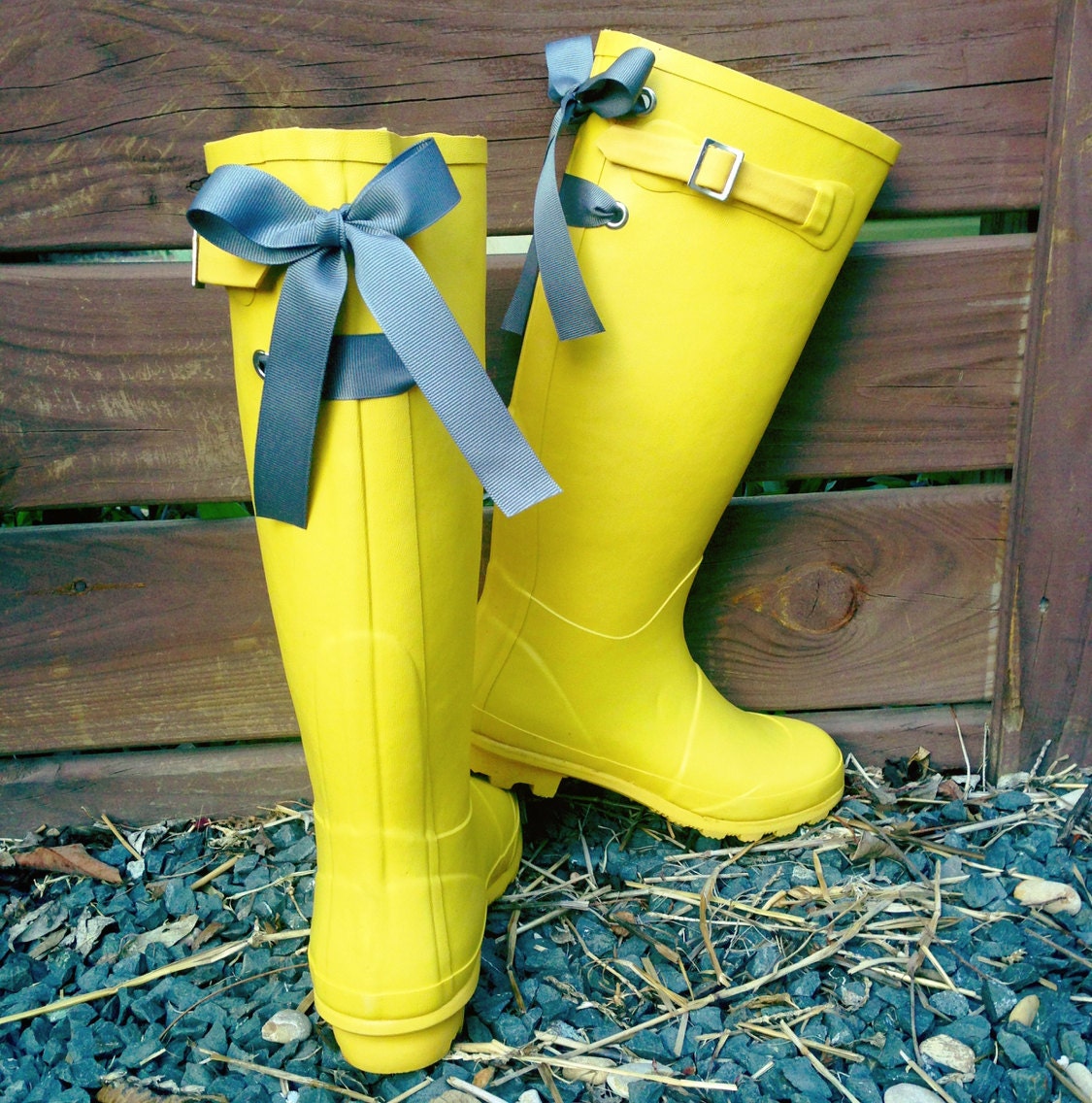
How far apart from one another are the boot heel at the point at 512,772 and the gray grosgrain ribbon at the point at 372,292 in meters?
0.49

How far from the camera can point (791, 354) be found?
37.6 inches

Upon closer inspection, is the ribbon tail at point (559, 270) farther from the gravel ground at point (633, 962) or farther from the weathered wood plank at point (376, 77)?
the gravel ground at point (633, 962)

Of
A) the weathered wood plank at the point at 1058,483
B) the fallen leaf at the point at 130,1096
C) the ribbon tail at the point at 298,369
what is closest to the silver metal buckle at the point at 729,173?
the ribbon tail at the point at 298,369

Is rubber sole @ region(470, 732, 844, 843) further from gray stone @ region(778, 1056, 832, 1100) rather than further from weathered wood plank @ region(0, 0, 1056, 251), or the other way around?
weathered wood plank @ region(0, 0, 1056, 251)

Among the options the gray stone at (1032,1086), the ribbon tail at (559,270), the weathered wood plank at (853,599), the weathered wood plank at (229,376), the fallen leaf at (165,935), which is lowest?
the fallen leaf at (165,935)

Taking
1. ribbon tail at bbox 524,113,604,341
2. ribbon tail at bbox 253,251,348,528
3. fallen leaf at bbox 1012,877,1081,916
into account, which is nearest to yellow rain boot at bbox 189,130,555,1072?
ribbon tail at bbox 253,251,348,528

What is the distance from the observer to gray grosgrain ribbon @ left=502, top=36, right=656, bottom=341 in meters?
0.82

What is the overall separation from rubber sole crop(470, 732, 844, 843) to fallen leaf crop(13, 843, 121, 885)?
44 centimetres

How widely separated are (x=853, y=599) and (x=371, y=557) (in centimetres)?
71

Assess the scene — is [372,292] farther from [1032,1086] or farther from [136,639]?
[1032,1086]

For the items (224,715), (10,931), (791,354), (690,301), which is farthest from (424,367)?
(10,931)

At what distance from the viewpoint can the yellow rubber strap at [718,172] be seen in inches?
32.9

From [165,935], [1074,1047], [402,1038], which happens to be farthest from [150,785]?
[1074,1047]

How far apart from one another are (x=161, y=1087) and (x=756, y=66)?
3.67 feet
